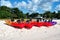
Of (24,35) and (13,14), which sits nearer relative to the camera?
(24,35)

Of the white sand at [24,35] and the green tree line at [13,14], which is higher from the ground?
the white sand at [24,35]

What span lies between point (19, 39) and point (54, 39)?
2468 millimetres

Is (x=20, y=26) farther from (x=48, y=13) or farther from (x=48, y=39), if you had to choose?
(x=48, y=13)

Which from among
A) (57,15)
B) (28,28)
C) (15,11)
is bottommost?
(57,15)

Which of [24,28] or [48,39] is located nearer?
[48,39]

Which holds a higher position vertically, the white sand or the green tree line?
the white sand

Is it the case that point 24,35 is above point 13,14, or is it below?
above

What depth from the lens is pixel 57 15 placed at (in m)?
91.2

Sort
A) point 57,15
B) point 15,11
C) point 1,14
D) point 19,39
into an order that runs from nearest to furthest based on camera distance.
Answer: point 19,39 → point 1,14 → point 15,11 → point 57,15

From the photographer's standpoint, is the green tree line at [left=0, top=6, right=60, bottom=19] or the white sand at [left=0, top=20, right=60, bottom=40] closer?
the white sand at [left=0, top=20, right=60, bottom=40]

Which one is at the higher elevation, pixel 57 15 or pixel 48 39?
pixel 48 39

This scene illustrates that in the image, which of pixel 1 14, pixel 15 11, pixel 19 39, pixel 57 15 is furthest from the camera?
pixel 57 15

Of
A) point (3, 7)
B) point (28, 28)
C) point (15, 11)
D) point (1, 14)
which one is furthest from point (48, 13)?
point (28, 28)

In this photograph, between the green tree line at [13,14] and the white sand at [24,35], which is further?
the green tree line at [13,14]
